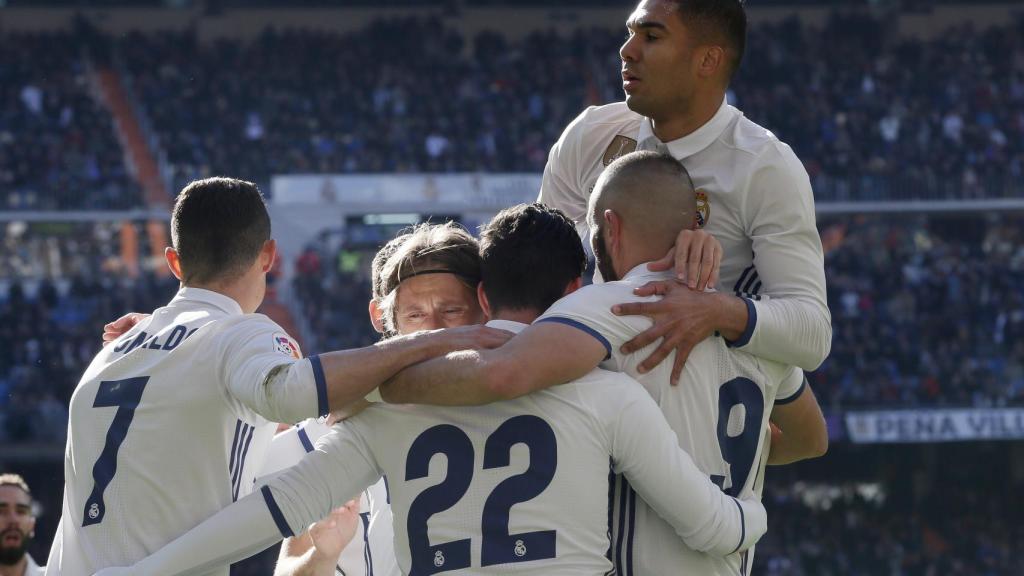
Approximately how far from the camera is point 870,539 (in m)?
20.9

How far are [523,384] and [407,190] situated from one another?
893 inches

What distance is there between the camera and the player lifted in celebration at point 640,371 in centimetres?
272

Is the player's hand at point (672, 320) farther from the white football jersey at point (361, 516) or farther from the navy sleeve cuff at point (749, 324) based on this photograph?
the white football jersey at point (361, 516)

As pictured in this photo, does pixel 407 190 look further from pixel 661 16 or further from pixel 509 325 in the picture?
pixel 509 325

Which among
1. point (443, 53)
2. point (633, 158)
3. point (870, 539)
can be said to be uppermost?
point (633, 158)

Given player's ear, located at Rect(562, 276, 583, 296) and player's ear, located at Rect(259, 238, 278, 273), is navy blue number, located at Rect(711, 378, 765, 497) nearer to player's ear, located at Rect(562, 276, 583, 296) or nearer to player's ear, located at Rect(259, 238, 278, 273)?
player's ear, located at Rect(562, 276, 583, 296)

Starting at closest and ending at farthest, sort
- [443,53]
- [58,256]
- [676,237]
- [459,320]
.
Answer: [676,237]
[459,320]
[58,256]
[443,53]

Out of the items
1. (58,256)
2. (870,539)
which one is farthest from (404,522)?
(58,256)

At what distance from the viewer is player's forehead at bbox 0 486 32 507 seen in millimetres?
5773

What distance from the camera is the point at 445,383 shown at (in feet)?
8.94

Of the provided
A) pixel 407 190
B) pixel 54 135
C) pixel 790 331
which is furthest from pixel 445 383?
pixel 54 135

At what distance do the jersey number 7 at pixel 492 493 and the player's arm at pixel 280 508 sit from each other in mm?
149

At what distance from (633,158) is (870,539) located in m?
19.2

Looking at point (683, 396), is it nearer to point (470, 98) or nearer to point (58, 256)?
point (58, 256)
